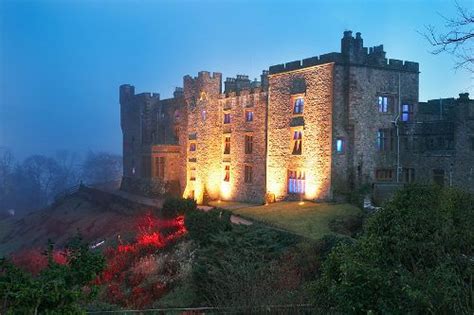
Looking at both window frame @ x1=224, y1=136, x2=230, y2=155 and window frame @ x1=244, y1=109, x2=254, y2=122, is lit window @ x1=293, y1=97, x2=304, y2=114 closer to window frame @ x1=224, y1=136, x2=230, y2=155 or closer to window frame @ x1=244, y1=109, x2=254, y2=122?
window frame @ x1=244, y1=109, x2=254, y2=122

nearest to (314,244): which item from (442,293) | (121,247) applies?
(442,293)

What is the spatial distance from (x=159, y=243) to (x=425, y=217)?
54.8 ft

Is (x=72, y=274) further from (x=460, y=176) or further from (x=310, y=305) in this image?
(x=460, y=176)

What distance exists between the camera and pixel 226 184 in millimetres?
37969

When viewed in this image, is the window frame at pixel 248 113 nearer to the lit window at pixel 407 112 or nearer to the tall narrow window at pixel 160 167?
the lit window at pixel 407 112

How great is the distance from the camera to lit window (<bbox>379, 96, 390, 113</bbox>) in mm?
29891

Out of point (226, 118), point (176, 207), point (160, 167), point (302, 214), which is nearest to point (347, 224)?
point (302, 214)

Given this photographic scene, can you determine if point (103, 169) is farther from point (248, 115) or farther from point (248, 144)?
point (248, 115)

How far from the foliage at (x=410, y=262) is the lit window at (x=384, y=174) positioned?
1717cm

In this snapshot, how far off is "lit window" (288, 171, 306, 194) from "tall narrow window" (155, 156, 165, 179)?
15.6m

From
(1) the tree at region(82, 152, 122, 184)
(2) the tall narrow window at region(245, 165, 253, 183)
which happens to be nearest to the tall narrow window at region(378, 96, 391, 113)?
(2) the tall narrow window at region(245, 165, 253, 183)

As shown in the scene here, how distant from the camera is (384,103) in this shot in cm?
3002

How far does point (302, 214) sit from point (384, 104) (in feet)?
29.0

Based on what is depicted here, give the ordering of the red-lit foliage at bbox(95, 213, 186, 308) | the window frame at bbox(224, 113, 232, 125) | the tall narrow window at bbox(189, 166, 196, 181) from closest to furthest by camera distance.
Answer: the red-lit foliage at bbox(95, 213, 186, 308), the window frame at bbox(224, 113, 232, 125), the tall narrow window at bbox(189, 166, 196, 181)
